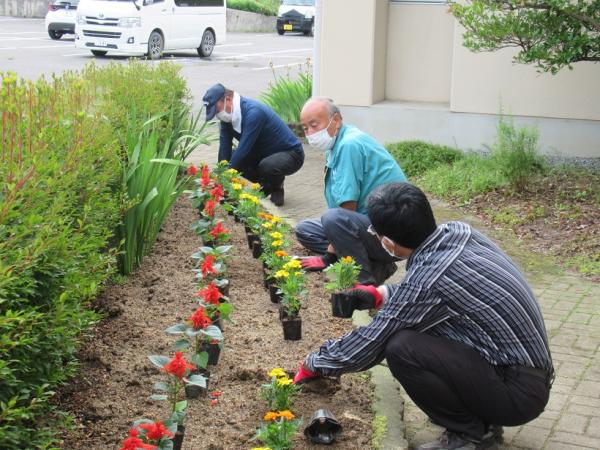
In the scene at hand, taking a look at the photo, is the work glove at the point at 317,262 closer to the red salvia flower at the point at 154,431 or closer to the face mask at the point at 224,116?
the face mask at the point at 224,116

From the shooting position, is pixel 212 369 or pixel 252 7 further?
pixel 252 7

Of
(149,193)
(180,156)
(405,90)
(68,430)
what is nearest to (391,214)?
(68,430)

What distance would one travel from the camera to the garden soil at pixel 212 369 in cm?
405

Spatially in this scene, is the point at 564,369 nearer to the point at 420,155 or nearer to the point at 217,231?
the point at 217,231

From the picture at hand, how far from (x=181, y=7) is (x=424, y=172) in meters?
17.6

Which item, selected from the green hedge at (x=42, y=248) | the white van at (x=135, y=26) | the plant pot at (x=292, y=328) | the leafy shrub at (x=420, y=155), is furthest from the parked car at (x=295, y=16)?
the plant pot at (x=292, y=328)

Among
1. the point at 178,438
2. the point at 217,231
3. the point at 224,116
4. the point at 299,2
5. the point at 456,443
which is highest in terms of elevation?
the point at 299,2

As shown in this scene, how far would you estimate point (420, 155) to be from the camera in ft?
34.4

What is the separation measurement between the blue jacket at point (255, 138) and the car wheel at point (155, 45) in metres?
16.2

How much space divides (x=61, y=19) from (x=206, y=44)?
5.52 metres

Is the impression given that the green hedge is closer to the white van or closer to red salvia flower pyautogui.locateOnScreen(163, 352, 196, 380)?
red salvia flower pyautogui.locateOnScreen(163, 352, 196, 380)

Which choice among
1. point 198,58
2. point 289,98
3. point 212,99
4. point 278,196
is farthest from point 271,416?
point 198,58

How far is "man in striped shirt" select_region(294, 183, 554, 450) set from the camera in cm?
388

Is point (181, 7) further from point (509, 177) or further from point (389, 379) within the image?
point (389, 379)
